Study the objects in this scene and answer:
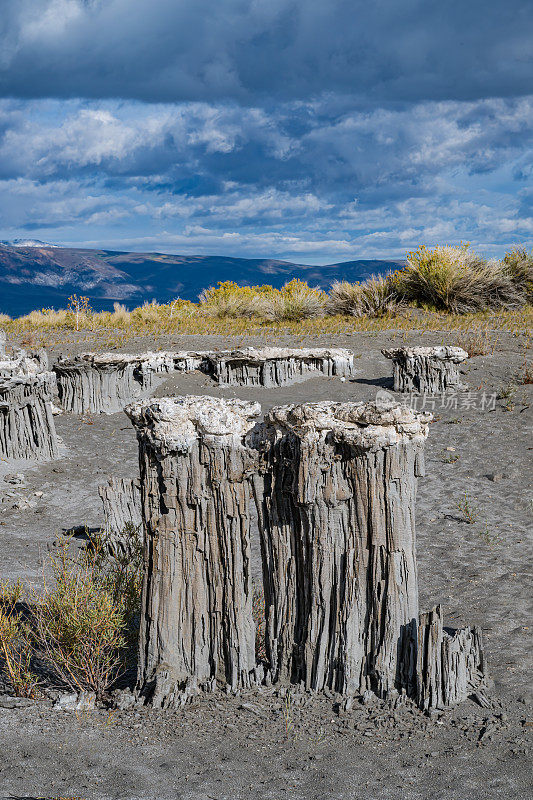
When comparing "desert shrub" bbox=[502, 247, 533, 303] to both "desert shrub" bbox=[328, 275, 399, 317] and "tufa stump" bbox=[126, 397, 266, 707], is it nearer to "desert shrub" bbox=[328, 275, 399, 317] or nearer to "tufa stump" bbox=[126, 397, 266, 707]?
"desert shrub" bbox=[328, 275, 399, 317]

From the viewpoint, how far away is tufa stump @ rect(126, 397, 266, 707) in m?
3.54

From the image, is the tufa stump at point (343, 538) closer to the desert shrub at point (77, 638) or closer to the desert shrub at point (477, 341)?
the desert shrub at point (77, 638)

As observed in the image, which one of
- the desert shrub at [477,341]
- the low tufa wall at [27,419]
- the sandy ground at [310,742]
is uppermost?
the desert shrub at [477,341]

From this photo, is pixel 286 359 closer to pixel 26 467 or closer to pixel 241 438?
pixel 26 467

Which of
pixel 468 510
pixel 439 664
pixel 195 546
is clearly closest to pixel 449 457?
pixel 468 510

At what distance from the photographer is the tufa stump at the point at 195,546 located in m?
3.54

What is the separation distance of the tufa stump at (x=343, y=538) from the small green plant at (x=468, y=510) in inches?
141

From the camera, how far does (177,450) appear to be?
350cm

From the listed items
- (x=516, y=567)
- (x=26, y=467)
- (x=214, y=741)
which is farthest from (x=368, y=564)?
(x=26, y=467)

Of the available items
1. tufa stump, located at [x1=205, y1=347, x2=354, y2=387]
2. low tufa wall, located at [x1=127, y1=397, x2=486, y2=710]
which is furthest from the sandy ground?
tufa stump, located at [x1=205, y1=347, x2=354, y2=387]

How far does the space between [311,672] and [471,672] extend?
88 cm

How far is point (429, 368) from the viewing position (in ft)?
39.9

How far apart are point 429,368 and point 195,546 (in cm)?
921

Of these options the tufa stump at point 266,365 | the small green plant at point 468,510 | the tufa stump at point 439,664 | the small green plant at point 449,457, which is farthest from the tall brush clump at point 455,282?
the tufa stump at point 439,664
